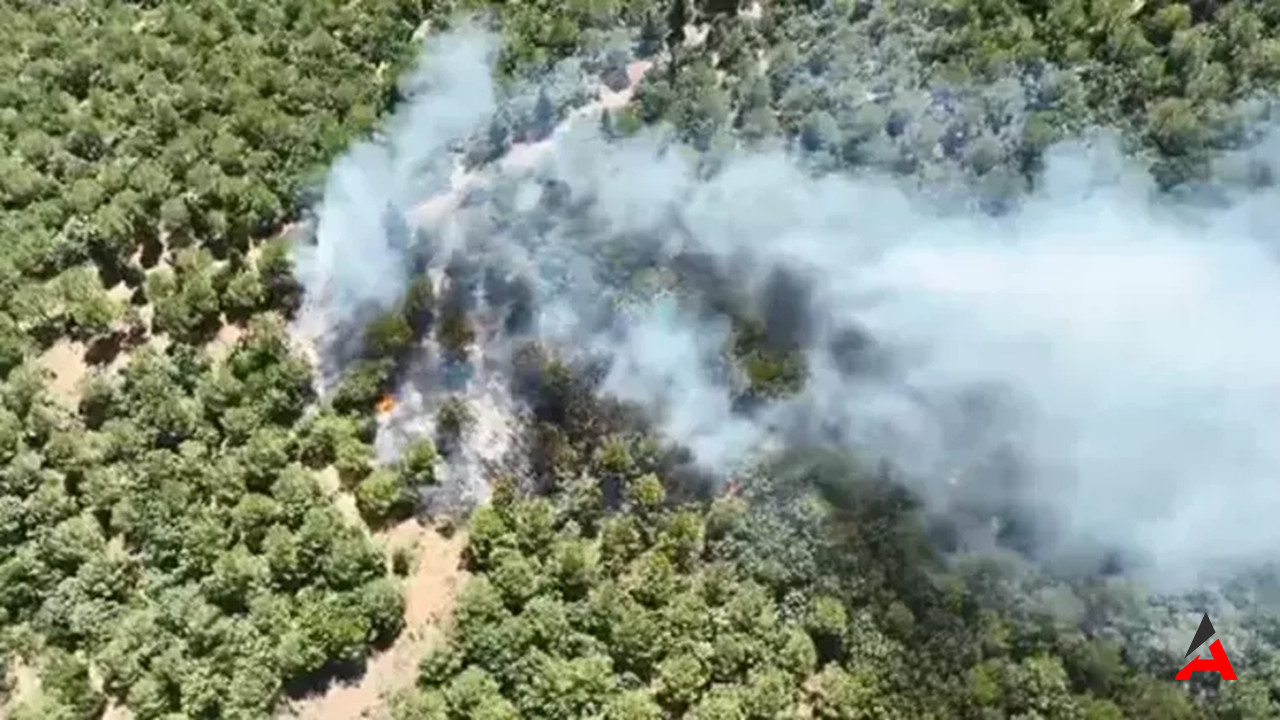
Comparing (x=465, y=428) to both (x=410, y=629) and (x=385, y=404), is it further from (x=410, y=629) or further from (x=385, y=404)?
(x=410, y=629)

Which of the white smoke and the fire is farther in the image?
the fire

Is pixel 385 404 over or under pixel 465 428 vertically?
over

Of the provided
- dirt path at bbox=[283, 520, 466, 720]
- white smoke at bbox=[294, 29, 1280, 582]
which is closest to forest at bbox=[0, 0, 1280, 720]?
dirt path at bbox=[283, 520, 466, 720]

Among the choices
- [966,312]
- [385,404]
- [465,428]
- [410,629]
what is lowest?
[410,629]

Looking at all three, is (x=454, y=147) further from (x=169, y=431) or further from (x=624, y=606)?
(x=624, y=606)

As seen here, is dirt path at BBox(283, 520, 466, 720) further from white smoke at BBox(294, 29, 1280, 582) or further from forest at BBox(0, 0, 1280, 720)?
white smoke at BBox(294, 29, 1280, 582)

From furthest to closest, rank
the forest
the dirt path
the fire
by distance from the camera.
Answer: the fire → the dirt path → the forest

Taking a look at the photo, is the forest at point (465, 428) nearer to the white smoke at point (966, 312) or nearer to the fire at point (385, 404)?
the fire at point (385, 404)

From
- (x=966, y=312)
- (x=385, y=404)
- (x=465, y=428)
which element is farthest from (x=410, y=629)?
(x=966, y=312)

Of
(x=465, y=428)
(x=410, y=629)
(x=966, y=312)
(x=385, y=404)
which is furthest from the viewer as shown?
(x=385, y=404)
